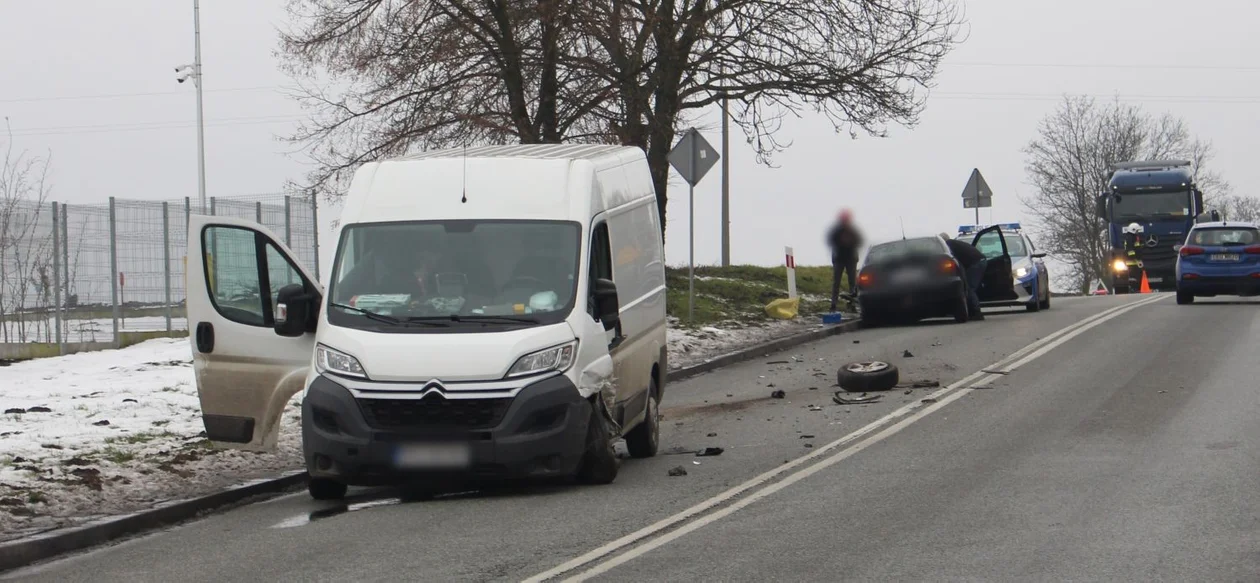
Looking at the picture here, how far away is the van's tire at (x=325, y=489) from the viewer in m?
9.86

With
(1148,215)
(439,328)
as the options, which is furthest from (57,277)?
(1148,215)

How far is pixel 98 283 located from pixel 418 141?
511 centimetres

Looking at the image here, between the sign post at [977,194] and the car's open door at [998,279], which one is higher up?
the sign post at [977,194]

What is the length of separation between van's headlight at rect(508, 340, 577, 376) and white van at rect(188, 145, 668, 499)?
11 mm

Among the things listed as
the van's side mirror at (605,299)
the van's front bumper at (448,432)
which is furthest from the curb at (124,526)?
the van's side mirror at (605,299)

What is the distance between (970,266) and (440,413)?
53.8 ft

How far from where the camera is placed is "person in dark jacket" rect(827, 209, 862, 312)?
81.7 feet

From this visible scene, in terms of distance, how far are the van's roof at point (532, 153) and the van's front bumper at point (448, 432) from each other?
2.08m

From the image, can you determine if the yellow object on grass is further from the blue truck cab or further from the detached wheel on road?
the blue truck cab

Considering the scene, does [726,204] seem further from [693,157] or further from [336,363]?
[336,363]

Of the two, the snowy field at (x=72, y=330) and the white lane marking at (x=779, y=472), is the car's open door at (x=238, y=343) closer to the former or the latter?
the white lane marking at (x=779, y=472)

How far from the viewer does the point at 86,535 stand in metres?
8.63

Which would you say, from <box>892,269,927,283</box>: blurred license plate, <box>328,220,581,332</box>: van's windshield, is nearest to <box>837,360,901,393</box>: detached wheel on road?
<box>328,220,581,332</box>: van's windshield

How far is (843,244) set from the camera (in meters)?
25.0
